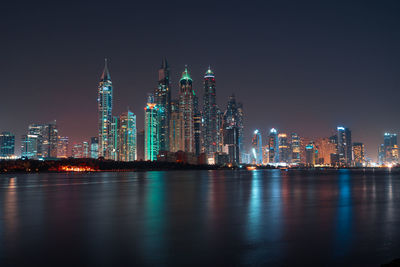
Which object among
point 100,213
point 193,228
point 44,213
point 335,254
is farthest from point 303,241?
point 44,213

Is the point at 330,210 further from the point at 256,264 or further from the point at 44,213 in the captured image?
the point at 44,213

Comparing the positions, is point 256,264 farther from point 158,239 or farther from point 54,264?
point 54,264

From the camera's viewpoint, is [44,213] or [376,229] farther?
[44,213]

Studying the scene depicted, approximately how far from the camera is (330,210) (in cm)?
3008

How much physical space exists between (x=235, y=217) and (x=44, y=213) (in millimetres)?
15558

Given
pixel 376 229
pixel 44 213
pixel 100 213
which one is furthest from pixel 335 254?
pixel 44 213

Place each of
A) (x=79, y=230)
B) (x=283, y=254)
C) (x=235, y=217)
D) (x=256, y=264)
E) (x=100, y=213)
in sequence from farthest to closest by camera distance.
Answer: (x=100, y=213)
(x=235, y=217)
(x=79, y=230)
(x=283, y=254)
(x=256, y=264)

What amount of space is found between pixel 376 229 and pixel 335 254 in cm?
786

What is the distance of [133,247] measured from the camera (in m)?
16.4

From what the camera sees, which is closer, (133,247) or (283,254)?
(283,254)

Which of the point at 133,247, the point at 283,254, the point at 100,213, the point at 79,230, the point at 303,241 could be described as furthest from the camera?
the point at 100,213

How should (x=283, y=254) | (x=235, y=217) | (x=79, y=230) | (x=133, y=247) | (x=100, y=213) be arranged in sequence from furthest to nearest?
(x=100, y=213) < (x=235, y=217) < (x=79, y=230) < (x=133, y=247) < (x=283, y=254)

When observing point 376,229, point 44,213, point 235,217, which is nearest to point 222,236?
point 235,217

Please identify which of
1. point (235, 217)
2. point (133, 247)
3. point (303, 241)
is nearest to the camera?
point (133, 247)
